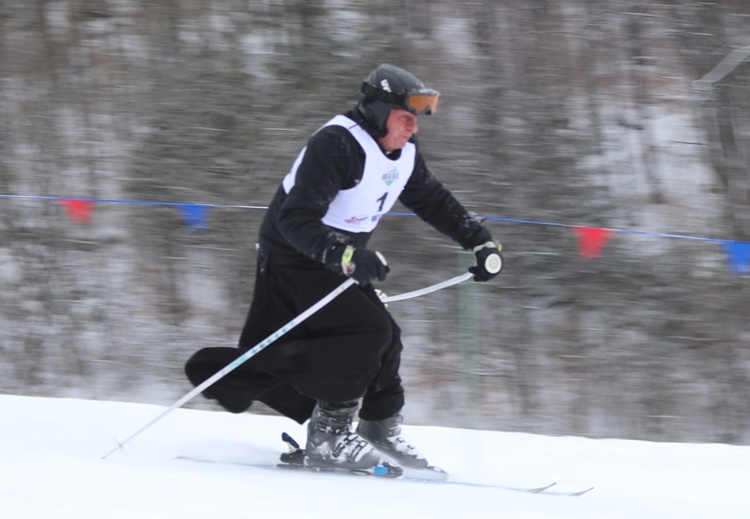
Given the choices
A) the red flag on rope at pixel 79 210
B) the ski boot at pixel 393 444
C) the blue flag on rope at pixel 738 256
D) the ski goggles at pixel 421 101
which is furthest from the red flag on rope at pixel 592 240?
the red flag on rope at pixel 79 210

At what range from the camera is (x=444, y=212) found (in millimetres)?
3752

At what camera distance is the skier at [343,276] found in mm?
3143

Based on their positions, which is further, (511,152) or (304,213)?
(511,152)

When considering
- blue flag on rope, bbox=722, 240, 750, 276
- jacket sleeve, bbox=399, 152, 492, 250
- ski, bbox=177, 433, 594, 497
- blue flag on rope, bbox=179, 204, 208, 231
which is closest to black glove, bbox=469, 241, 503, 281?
jacket sleeve, bbox=399, 152, 492, 250

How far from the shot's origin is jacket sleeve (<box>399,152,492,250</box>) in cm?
369

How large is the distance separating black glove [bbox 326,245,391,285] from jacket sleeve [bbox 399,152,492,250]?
0.66m

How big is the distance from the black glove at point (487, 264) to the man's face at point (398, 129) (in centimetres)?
59

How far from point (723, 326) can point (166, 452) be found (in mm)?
4401

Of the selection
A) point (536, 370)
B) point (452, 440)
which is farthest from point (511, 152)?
point (452, 440)

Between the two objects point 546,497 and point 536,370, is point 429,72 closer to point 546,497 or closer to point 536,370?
point 536,370

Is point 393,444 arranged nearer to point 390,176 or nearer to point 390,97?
point 390,176

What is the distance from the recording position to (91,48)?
729cm

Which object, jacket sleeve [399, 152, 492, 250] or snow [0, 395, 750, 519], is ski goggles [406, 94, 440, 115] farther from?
snow [0, 395, 750, 519]

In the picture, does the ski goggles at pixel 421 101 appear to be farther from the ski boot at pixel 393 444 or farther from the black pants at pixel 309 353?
the ski boot at pixel 393 444
